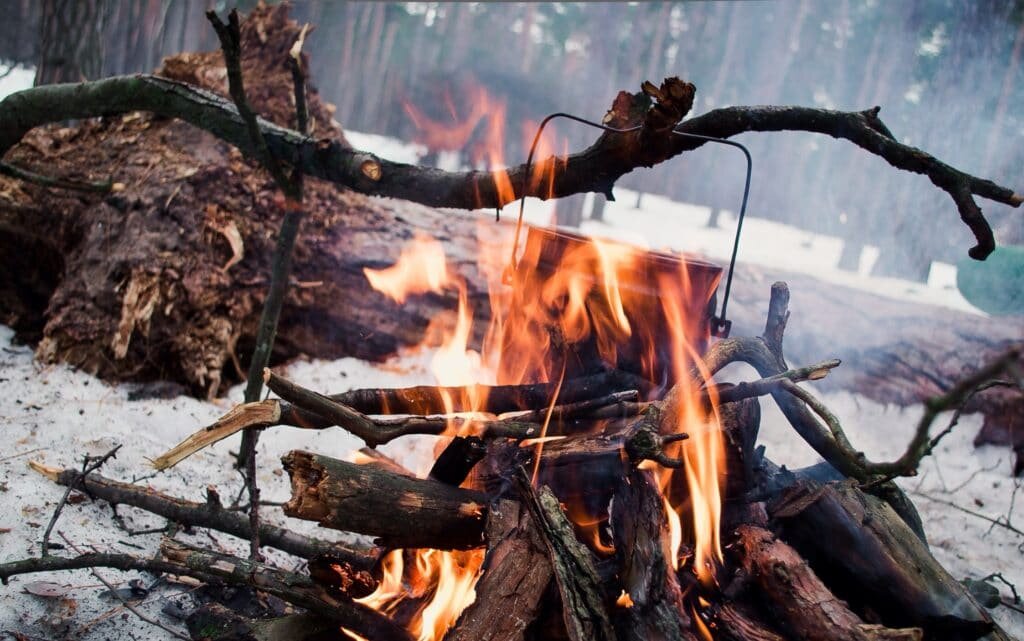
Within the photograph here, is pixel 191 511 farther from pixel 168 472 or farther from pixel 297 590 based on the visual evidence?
pixel 297 590

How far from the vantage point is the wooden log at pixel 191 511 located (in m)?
2.52

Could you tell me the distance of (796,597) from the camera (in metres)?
1.85

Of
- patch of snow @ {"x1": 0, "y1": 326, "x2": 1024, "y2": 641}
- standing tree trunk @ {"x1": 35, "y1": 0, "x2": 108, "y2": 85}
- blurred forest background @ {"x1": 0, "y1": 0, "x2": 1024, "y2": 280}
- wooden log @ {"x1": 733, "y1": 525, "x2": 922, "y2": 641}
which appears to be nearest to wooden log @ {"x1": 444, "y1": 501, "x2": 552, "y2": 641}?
wooden log @ {"x1": 733, "y1": 525, "x2": 922, "y2": 641}

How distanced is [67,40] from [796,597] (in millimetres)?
7150

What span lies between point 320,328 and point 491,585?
312cm

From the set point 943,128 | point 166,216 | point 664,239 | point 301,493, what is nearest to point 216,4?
point 664,239

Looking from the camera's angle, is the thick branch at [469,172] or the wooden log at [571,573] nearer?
the wooden log at [571,573]

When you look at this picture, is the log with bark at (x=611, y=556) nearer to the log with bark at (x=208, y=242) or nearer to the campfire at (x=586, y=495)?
the campfire at (x=586, y=495)

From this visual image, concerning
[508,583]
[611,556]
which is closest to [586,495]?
[611,556]

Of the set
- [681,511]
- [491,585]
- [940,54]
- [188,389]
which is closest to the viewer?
[491,585]

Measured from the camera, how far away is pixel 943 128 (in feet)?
32.6

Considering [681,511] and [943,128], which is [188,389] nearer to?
[681,511]

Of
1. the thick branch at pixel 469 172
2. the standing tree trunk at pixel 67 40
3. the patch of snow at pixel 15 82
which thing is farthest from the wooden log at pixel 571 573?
the patch of snow at pixel 15 82

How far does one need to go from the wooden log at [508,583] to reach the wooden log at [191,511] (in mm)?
771
